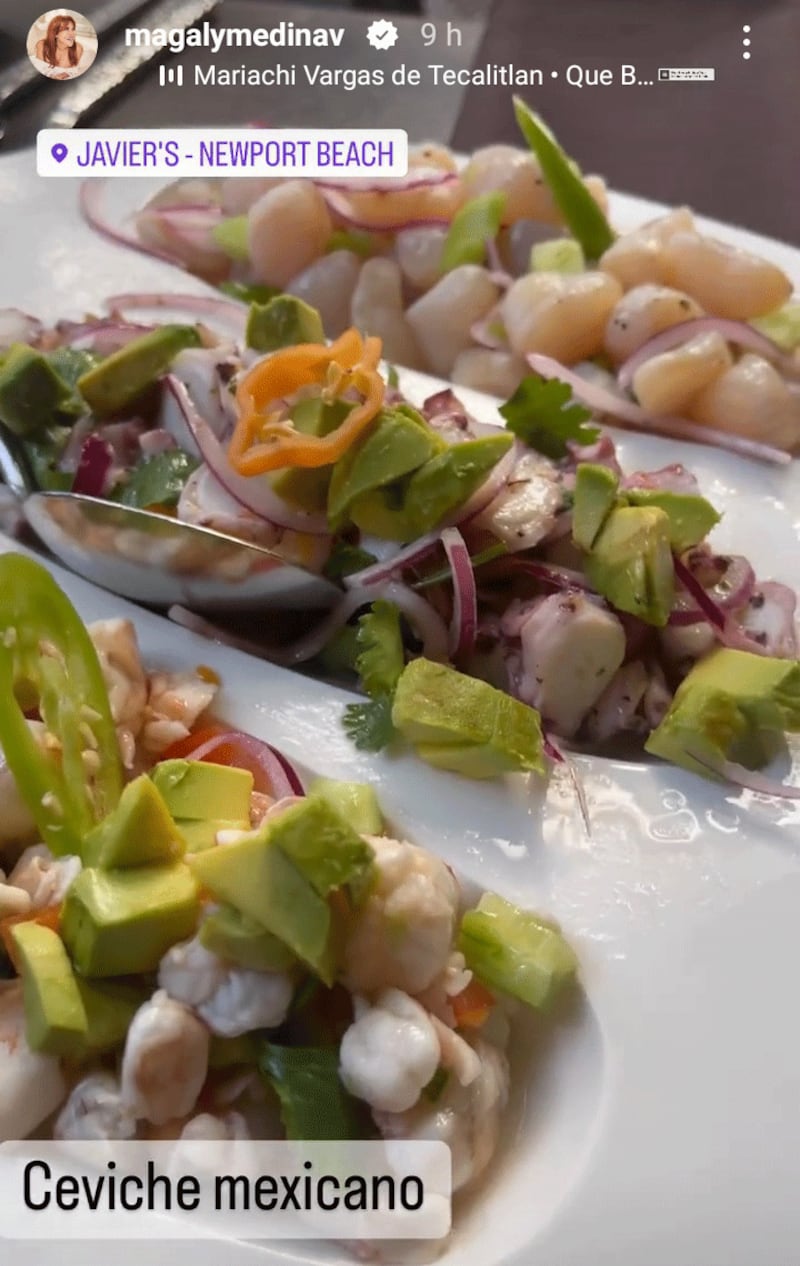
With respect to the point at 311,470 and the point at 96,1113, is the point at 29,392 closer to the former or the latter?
the point at 311,470

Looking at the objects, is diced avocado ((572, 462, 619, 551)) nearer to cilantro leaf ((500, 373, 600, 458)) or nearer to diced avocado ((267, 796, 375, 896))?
cilantro leaf ((500, 373, 600, 458))

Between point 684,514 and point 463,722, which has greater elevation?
point 684,514

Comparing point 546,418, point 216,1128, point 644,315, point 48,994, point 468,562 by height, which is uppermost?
point 644,315

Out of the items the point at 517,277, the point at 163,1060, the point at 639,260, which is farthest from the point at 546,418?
the point at 163,1060

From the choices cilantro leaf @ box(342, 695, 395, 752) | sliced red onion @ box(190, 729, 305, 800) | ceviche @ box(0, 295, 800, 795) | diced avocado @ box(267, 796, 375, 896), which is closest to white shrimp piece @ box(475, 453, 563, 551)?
ceviche @ box(0, 295, 800, 795)

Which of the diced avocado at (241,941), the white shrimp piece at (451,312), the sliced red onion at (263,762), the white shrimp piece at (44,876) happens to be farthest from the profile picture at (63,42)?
the diced avocado at (241,941)

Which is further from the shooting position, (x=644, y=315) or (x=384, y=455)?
(x=644, y=315)
